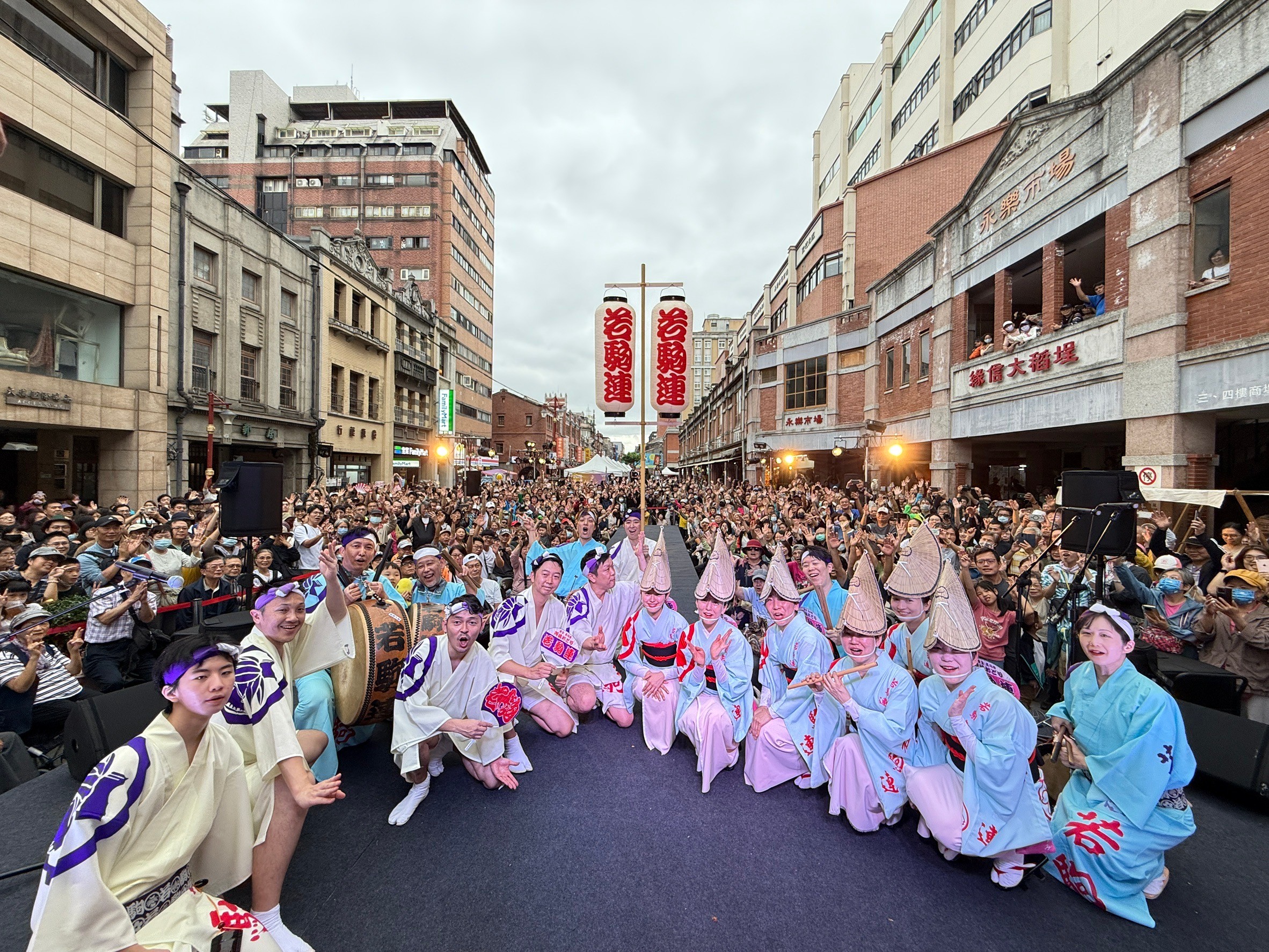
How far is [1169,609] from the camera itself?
5.46 meters

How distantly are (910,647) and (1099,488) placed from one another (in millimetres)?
2131

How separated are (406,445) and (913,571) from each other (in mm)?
32201

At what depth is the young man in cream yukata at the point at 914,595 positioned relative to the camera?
182 inches

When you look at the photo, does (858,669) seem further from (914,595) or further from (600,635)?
(600,635)

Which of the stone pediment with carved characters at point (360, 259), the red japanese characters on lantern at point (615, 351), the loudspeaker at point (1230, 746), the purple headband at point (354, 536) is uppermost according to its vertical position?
the stone pediment with carved characters at point (360, 259)

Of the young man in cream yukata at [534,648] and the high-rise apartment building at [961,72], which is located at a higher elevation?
the high-rise apartment building at [961,72]

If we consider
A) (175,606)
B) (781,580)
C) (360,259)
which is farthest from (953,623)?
(360,259)

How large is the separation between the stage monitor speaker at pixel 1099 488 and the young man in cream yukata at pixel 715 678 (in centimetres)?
309

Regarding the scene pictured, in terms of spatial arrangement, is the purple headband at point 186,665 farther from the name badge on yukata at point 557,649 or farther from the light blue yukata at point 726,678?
the light blue yukata at point 726,678

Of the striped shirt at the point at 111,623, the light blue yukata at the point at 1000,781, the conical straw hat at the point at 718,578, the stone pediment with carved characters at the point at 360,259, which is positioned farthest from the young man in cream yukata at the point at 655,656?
the stone pediment with carved characters at the point at 360,259

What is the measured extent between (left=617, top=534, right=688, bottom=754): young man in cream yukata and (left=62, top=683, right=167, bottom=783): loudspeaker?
11.8ft

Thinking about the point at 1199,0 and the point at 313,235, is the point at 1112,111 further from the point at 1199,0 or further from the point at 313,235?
the point at 313,235

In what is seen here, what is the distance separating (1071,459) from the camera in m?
17.3

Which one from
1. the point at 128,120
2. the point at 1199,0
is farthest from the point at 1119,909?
the point at 1199,0
